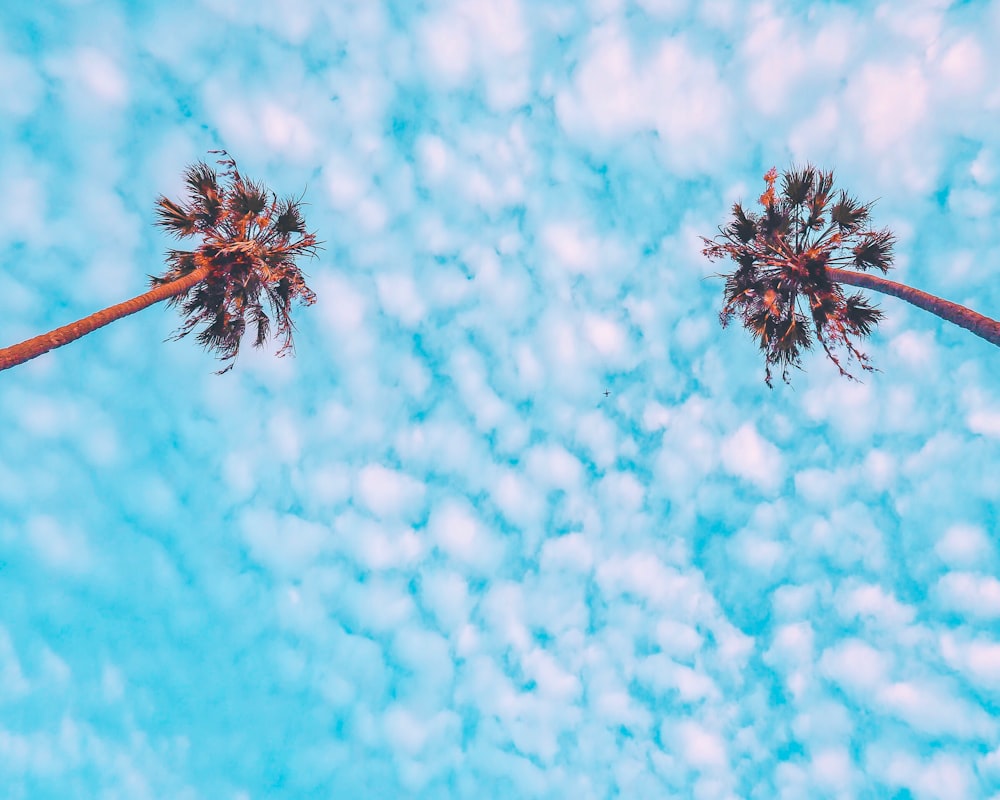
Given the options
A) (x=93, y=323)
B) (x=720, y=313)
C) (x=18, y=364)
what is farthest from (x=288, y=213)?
(x=720, y=313)

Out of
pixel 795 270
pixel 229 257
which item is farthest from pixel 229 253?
pixel 795 270

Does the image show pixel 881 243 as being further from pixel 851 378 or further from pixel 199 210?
pixel 199 210

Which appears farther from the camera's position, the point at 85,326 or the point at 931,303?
the point at 931,303

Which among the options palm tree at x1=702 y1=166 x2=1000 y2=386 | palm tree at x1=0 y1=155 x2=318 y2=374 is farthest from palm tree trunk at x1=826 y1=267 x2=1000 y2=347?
palm tree at x1=0 y1=155 x2=318 y2=374

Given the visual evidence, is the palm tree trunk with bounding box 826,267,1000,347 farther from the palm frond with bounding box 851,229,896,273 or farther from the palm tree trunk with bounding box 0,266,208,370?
the palm tree trunk with bounding box 0,266,208,370

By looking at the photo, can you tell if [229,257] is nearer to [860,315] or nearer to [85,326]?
[85,326]

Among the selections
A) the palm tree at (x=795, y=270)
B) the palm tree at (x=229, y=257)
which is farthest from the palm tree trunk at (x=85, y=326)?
the palm tree at (x=795, y=270)
